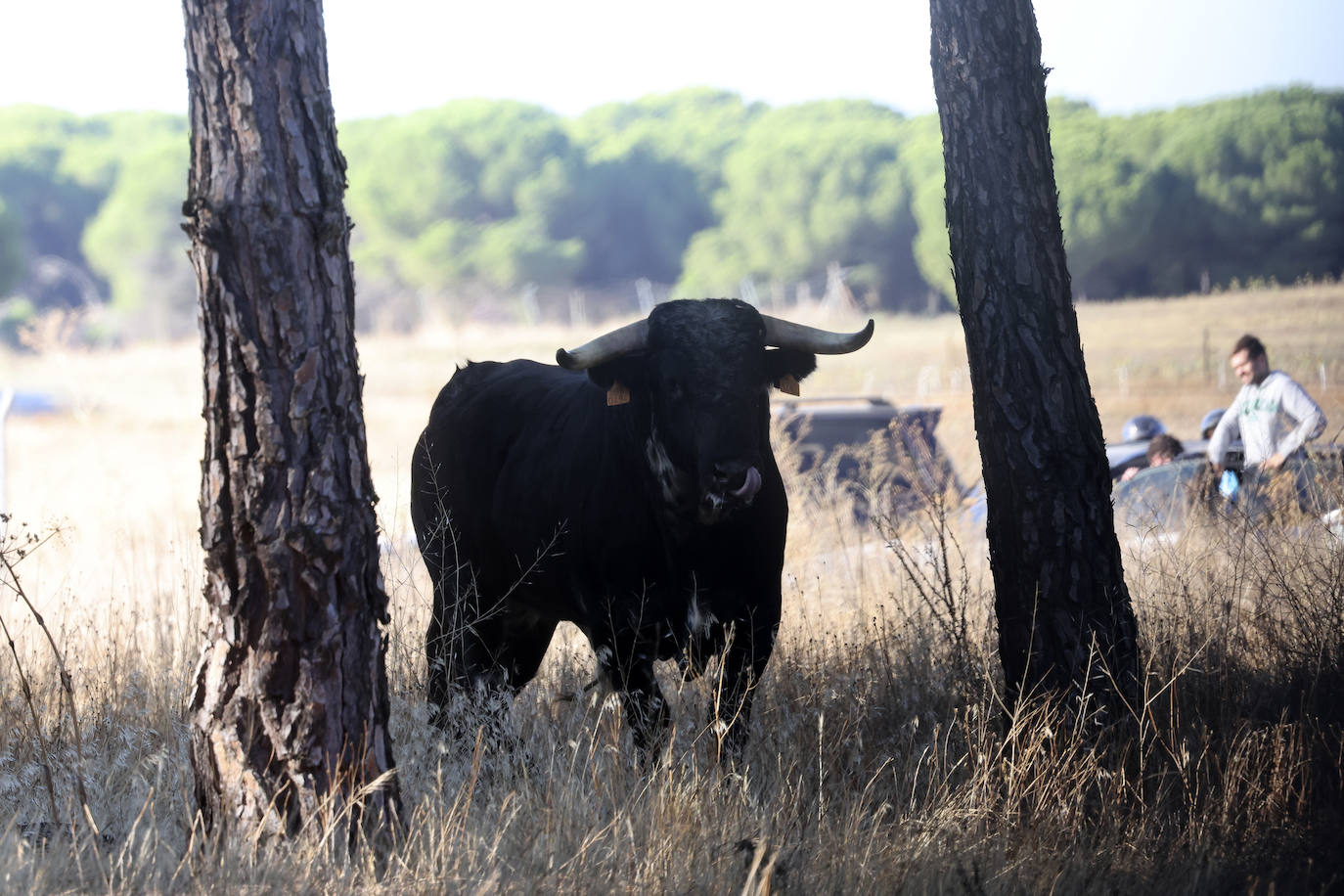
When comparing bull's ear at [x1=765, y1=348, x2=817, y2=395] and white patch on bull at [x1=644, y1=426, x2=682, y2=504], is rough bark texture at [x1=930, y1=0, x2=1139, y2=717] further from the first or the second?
white patch on bull at [x1=644, y1=426, x2=682, y2=504]

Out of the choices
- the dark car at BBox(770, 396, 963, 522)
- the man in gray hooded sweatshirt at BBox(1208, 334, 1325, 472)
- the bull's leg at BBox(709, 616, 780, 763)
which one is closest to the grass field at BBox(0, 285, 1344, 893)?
the bull's leg at BBox(709, 616, 780, 763)

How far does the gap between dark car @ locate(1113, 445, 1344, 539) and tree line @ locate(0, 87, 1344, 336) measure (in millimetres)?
30323

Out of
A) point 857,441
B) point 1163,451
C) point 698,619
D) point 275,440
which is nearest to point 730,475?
point 698,619

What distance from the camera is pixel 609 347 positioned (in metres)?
4.76

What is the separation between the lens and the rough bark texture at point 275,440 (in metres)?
3.12

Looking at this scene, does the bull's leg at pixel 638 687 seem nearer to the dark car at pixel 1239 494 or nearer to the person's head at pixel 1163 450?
the dark car at pixel 1239 494

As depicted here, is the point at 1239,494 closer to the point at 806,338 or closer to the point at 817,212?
the point at 806,338

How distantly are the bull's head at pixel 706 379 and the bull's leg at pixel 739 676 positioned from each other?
0.55m

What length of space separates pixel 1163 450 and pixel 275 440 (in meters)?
8.84

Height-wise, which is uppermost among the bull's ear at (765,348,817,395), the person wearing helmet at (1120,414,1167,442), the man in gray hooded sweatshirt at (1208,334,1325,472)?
the bull's ear at (765,348,817,395)

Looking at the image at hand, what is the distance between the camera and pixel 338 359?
3.22 m

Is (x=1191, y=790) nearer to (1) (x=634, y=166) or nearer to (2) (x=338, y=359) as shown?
(2) (x=338, y=359)

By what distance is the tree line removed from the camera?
46.6 meters

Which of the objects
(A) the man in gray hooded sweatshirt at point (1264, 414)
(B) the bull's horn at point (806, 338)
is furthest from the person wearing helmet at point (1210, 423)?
(B) the bull's horn at point (806, 338)
